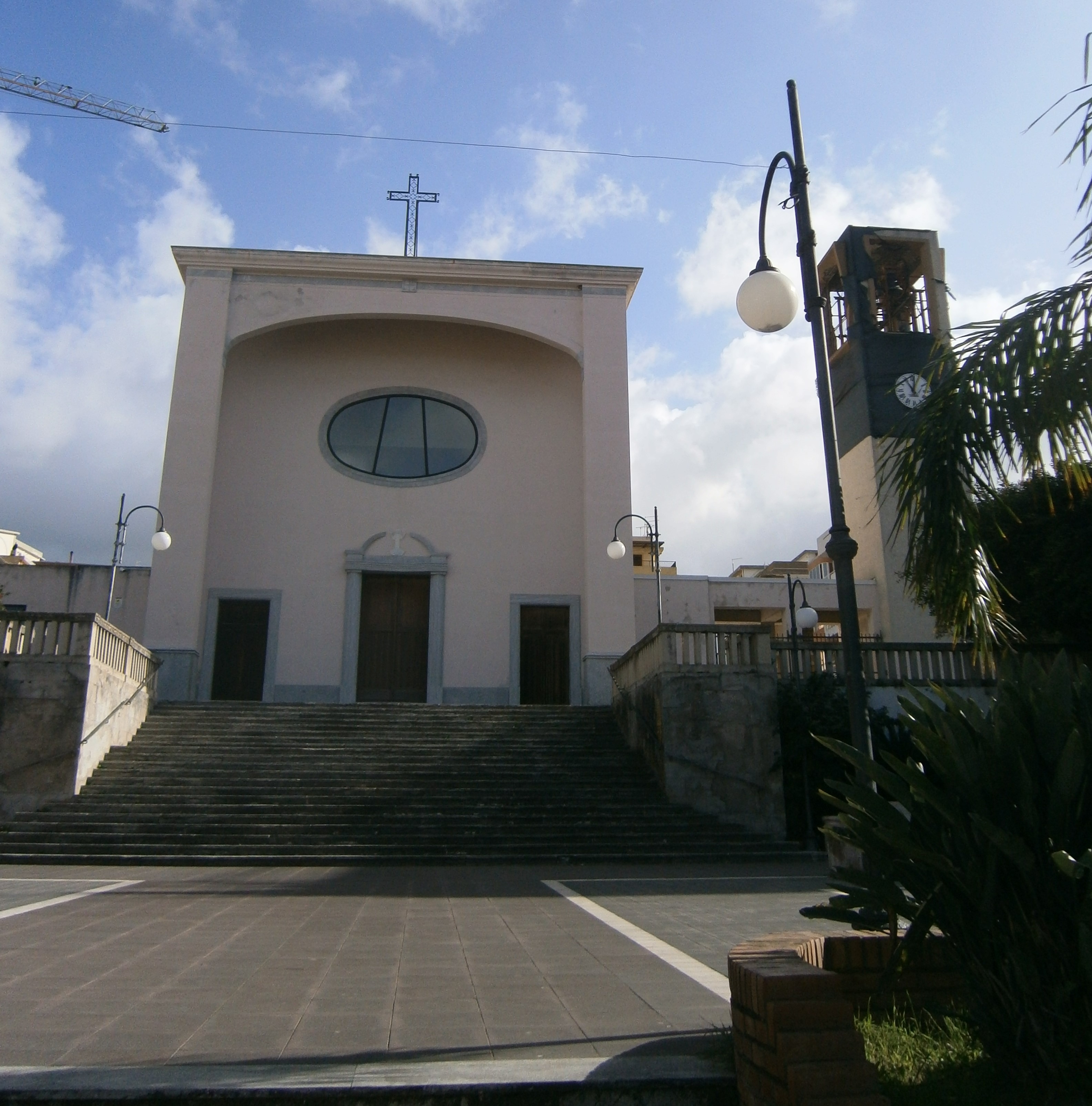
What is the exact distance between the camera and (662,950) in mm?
5672

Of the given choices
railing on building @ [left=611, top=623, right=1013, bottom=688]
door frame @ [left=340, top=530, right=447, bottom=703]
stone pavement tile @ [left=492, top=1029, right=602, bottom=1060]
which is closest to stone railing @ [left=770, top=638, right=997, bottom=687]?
railing on building @ [left=611, top=623, right=1013, bottom=688]

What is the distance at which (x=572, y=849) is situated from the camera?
1188 cm

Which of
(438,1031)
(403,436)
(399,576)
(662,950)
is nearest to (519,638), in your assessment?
(399,576)

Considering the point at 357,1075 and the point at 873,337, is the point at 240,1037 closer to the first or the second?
the point at 357,1075

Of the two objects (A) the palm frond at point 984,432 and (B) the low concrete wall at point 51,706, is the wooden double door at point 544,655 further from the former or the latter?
(A) the palm frond at point 984,432

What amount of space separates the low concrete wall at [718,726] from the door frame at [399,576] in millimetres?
7137

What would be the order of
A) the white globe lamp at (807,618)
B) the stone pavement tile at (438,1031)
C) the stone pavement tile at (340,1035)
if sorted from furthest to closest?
the white globe lamp at (807,618)
the stone pavement tile at (438,1031)
the stone pavement tile at (340,1035)

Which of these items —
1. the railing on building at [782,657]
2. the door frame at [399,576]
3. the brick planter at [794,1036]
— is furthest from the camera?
the door frame at [399,576]

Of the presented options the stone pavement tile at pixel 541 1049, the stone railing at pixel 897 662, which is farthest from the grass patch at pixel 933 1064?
the stone railing at pixel 897 662

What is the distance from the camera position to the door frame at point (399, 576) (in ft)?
67.6

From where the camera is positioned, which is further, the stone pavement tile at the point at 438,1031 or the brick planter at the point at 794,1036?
the stone pavement tile at the point at 438,1031

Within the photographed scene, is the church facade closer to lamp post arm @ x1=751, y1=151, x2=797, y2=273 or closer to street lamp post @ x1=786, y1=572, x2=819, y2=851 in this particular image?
street lamp post @ x1=786, y1=572, x2=819, y2=851

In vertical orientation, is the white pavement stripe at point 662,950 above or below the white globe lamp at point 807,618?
below

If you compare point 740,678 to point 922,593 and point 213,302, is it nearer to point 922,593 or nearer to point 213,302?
point 922,593
